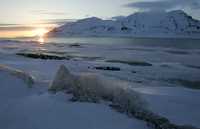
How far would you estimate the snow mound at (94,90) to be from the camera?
1001 centimetres

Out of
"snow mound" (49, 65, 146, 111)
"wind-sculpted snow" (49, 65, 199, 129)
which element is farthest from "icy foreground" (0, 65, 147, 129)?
"snow mound" (49, 65, 146, 111)

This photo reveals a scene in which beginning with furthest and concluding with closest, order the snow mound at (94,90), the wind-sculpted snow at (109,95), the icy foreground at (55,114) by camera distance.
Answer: the snow mound at (94,90) → the wind-sculpted snow at (109,95) → the icy foreground at (55,114)

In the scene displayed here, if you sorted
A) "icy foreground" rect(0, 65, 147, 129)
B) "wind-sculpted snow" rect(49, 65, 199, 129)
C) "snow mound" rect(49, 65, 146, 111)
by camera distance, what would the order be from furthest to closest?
"snow mound" rect(49, 65, 146, 111), "wind-sculpted snow" rect(49, 65, 199, 129), "icy foreground" rect(0, 65, 147, 129)

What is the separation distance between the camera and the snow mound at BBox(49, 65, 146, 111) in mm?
10008

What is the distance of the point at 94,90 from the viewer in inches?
430

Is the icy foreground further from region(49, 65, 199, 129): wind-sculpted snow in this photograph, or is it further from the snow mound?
the snow mound

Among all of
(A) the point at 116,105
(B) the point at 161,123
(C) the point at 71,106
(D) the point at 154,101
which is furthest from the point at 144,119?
(D) the point at 154,101

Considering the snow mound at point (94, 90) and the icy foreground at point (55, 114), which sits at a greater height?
the snow mound at point (94, 90)

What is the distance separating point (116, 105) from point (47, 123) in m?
2.09

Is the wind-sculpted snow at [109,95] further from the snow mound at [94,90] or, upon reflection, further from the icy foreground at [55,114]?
the icy foreground at [55,114]

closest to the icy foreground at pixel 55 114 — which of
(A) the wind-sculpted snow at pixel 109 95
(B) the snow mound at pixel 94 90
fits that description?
(A) the wind-sculpted snow at pixel 109 95

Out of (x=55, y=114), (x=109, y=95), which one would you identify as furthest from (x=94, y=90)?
(x=55, y=114)

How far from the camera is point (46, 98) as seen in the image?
1019 cm

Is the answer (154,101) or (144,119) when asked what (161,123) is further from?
(154,101)
